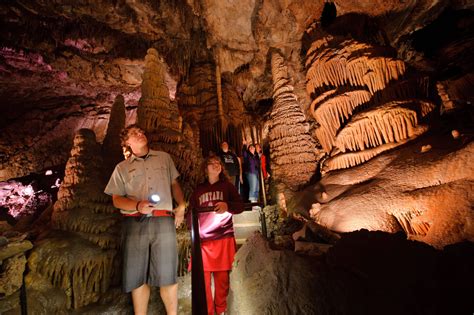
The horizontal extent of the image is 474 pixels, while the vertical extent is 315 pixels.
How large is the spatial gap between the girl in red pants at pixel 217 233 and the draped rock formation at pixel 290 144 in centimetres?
463

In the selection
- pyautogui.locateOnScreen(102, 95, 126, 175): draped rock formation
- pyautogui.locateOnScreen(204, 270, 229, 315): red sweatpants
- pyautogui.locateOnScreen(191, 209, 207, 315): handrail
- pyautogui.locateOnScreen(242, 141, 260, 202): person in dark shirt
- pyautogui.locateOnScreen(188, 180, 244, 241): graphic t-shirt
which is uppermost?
pyautogui.locateOnScreen(102, 95, 126, 175): draped rock formation

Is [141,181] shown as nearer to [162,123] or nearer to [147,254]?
[147,254]

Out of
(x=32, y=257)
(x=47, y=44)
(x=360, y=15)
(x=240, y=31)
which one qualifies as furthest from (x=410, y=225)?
(x=47, y=44)

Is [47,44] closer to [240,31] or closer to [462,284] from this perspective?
[240,31]

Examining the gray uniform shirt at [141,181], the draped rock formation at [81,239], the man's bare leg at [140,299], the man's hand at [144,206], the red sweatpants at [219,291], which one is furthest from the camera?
the draped rock formation at [81,239]

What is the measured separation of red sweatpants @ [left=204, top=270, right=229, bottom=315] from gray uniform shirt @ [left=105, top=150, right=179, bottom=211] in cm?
93

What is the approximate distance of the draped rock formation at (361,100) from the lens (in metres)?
4.63

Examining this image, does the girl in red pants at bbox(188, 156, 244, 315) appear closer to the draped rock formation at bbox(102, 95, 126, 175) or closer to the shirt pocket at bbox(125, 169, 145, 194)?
the shirt pocket at bbox(125, 169, 145, 194)

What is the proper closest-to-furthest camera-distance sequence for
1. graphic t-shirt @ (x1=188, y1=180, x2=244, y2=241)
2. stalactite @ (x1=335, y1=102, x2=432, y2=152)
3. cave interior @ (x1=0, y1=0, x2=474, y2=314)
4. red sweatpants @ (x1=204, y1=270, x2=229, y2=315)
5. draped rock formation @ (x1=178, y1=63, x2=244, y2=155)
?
cave interior @ (x1=0, y1=0, x2=474, y2=314), red sweatpants @ (x1=204, y1=270, x2=229, y2=315), graphic t-shirt @ (x1=188, y1=180, x2=244, y2=241), stalactite @ (x1=335, y1=102, x2=432, y2=152), draped rock formation @ (x1=178, y1=63, x2=244, y2=155)

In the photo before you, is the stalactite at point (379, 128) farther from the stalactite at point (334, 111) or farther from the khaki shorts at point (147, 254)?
the khaki shorts at point (147, 254)

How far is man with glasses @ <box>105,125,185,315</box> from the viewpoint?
211cm

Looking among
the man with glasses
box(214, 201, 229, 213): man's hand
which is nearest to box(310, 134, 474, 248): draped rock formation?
box(214, 201, 229, 213): man's hand

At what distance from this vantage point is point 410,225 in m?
3.07

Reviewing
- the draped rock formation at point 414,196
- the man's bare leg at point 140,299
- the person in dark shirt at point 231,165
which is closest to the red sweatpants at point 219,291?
the man's bare leg at point 140,299
